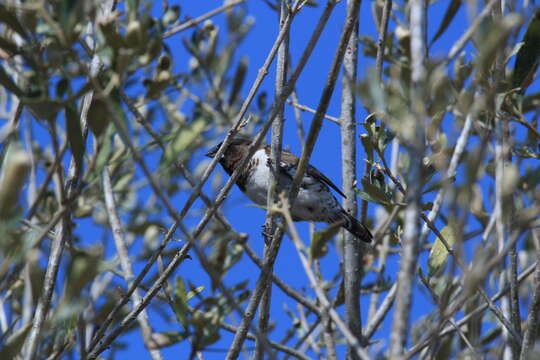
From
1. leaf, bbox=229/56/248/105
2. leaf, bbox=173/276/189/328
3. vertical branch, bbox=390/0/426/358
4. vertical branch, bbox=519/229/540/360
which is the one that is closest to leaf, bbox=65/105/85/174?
leaf, bbox=173/276/189/328

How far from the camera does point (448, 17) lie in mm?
2215

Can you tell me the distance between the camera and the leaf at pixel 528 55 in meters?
2.99

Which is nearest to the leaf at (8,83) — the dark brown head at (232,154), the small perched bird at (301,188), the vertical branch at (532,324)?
the vertical branch at (532,324)

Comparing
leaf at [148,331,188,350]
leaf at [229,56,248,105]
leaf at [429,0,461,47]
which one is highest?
leaf at [229,56,248,105]

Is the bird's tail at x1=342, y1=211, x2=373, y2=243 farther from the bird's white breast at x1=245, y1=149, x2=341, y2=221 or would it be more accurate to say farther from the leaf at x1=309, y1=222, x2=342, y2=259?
the bird's white breast at x1=245, y1=149, x2=341, y2=221

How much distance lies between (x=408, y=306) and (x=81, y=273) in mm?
685

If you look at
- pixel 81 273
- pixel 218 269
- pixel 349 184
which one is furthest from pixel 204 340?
pixel 349 184

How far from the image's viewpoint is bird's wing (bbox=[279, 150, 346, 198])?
202 inches

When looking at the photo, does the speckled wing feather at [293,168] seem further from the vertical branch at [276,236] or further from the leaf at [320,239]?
the leaf at [320,239]

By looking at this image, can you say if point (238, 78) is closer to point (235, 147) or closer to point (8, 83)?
point (8, 83)

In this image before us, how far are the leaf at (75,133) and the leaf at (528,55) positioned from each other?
186cm

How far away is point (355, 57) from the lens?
328cm

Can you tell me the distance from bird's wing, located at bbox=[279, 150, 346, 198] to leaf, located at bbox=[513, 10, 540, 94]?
1.87 metres

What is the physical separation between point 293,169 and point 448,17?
119 inches
